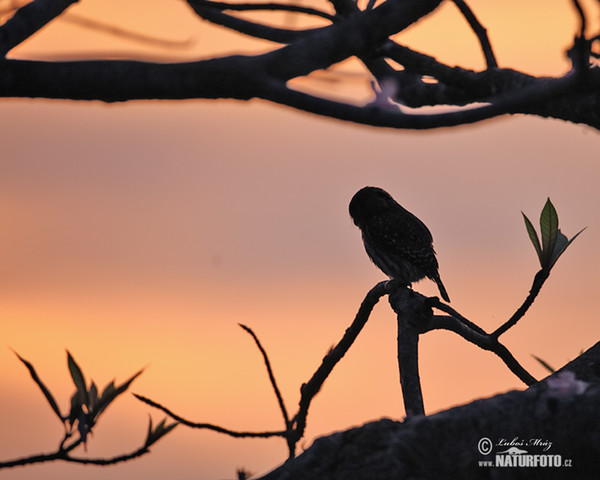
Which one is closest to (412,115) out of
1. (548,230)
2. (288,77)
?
(288,77)

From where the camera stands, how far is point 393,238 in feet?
38.6

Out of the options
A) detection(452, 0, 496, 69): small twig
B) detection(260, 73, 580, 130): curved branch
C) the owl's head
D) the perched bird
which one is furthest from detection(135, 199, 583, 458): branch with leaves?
the owl's head

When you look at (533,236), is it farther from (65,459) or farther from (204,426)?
(65,459)

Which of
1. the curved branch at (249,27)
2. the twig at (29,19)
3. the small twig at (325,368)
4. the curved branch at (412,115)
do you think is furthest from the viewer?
the curved branch at (249,27)

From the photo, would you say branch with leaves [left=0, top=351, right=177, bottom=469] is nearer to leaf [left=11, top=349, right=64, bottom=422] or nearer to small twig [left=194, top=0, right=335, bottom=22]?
leaf [left=11, top=349, right=64, bottom=422]

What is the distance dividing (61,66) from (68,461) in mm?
2360

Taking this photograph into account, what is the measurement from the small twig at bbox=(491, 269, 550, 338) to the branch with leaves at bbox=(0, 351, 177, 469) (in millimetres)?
2199

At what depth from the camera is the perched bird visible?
11609mm

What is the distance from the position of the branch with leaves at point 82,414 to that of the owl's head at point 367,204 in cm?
705

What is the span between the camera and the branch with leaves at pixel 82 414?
468 centimetres

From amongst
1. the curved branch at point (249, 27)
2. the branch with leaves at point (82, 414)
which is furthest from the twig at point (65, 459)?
the curved branch at point (249, 27)

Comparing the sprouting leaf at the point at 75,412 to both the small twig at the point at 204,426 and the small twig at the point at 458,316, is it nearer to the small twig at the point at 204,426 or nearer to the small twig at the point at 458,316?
the small twig at the point at 204,426

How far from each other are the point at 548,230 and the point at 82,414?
316 cm

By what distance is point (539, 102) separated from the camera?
3.15 metres
